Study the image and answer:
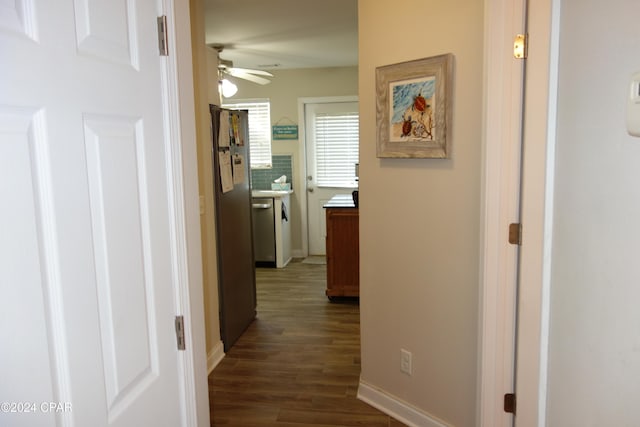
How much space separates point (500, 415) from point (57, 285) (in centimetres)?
171

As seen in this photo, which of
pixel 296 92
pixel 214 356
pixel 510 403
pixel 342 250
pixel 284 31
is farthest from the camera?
pixel 296 92

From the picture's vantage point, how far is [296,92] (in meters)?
6.05

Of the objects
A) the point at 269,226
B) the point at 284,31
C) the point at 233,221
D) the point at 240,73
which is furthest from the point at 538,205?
the point at 269,226

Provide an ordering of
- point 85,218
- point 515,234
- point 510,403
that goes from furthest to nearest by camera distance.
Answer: point 510,403 < point 515,234 < point 85,218

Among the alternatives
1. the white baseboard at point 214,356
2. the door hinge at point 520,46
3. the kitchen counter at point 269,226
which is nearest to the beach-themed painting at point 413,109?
the door hinge at point 520,46

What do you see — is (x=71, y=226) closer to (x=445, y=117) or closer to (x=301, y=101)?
(x=445, y=117)

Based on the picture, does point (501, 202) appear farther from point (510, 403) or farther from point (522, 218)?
point (510, 403)

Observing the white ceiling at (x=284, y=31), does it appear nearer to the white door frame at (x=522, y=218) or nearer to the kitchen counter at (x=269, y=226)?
the kitchen counter at (x=269, y=226)

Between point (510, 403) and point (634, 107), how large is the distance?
1.31 m

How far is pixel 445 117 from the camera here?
207cm

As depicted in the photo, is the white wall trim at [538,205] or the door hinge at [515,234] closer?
the white wall trim at [538,205]

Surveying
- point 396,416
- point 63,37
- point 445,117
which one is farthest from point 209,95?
point 63,37

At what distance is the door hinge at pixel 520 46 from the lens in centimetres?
155

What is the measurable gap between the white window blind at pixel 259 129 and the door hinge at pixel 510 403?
15.9 ft
